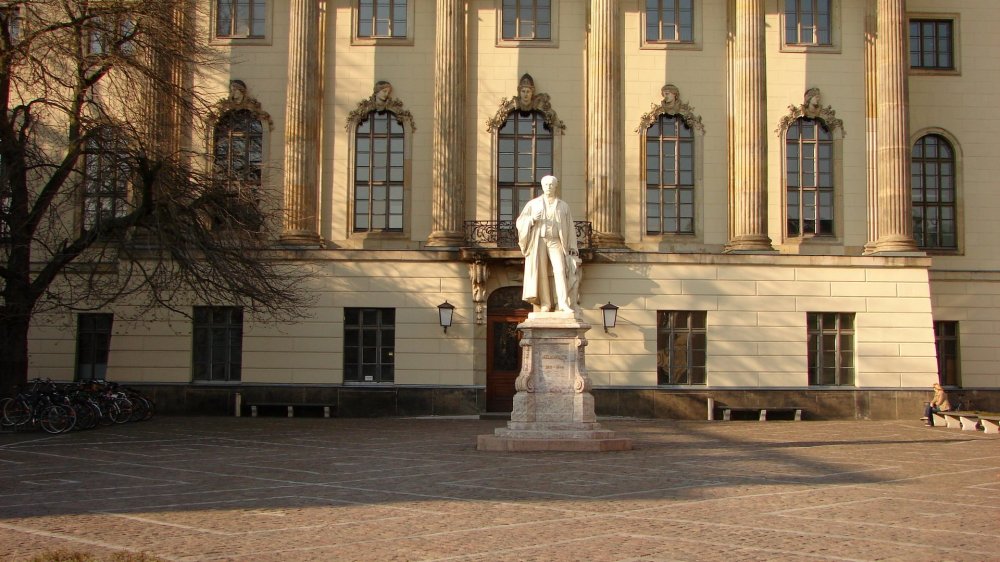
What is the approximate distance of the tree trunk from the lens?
2661 centimetres

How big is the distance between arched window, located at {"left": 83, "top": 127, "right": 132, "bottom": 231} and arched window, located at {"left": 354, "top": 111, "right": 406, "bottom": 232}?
9041 mm

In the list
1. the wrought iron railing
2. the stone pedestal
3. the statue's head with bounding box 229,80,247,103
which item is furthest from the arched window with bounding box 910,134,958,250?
the statue's head with bounding box 229,80,247,103

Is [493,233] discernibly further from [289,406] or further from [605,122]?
[289,406]

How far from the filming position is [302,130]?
33.1 m

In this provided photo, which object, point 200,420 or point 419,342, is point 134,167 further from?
point 419,342

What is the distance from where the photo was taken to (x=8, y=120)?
25391 mm

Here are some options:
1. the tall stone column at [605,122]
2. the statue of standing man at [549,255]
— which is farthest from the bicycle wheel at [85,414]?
the tall stone column at [605,122]

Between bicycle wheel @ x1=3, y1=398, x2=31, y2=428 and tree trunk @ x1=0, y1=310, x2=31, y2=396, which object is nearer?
bicycle wheel @ x1=3, y1=398, x2=31, y2=428

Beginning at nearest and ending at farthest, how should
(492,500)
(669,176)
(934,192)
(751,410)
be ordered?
(492,500), (751,410), (669,176), (934,192)

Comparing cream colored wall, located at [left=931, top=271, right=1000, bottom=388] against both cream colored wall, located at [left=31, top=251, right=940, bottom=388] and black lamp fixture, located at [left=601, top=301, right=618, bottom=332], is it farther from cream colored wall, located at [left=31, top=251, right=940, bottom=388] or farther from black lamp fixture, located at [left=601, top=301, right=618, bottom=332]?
black lamp fixture, located at [left=601, top=301, right=618, bottom=332]

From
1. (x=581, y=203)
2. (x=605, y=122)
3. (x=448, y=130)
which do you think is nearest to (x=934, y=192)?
(x=605, y=122)

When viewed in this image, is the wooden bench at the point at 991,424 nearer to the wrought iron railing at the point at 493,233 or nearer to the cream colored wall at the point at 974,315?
the cream colored wall at the point at 974,315

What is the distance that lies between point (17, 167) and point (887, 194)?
2347 centimetres

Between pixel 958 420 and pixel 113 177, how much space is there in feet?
70.3
